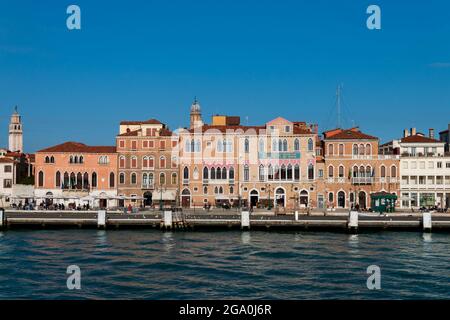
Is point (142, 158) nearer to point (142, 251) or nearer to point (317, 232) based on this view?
point (317, 232)

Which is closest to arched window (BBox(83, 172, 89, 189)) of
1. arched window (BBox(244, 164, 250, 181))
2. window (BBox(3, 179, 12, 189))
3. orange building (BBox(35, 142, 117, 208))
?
orange building (BBox(35, 142, 117, 208))

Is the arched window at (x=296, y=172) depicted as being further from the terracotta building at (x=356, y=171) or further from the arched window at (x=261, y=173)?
the arched window at (x=261, y=173)

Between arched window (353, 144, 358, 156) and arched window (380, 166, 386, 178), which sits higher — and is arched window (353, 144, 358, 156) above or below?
above

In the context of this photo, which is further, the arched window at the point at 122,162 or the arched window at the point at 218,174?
the arched window at the point at 122,162

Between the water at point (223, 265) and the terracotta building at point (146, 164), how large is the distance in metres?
20.3

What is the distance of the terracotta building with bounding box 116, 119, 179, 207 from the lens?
57844 millimetres

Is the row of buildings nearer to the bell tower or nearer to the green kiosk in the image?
the green kiosk

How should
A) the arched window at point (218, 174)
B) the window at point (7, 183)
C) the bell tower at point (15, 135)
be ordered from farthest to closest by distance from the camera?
1. the bell tower at point (15, 135)
2. the window at point (7, 183)
3. the arched window at point (218, 174)

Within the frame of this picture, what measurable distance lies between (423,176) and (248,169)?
56.9 feet

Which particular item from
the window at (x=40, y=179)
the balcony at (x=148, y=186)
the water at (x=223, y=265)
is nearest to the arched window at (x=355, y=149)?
the water at (x=223, y=265)

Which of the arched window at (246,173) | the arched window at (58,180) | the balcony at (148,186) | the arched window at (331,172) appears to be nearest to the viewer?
the arched window at (331,172)

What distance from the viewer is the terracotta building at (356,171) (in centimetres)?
5525

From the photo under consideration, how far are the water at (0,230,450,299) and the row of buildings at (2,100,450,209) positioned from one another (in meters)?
18.2

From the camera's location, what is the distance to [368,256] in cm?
2775
